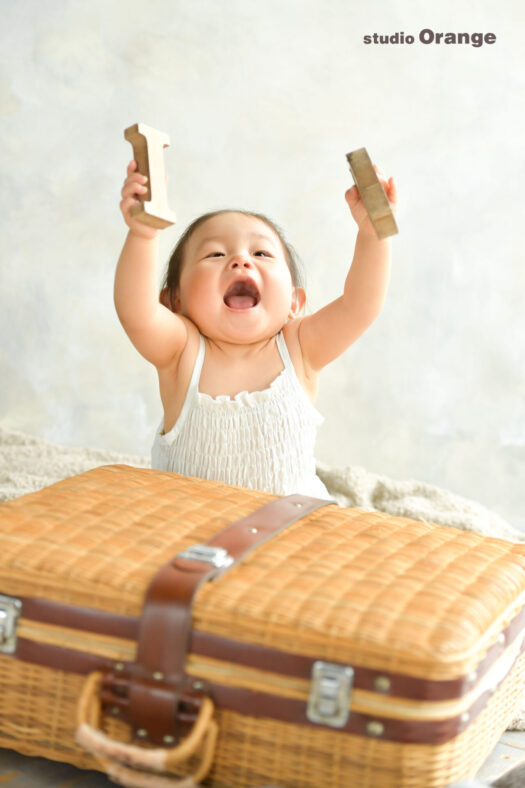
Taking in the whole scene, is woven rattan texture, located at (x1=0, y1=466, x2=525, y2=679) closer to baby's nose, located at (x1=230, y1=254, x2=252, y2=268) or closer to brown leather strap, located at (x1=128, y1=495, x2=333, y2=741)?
brown leather strap, located at (x1=128, y1=495, x2=333, y2=741)

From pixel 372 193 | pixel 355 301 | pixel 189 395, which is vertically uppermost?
pixel 372 193

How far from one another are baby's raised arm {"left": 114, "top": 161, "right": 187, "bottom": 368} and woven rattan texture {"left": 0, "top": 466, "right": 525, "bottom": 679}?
27cm

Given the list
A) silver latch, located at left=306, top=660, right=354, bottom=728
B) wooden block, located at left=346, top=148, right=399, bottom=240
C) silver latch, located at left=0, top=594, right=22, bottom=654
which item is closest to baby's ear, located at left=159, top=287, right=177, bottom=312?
wooden block, located at left=346, top=148, right=399, bottom=240

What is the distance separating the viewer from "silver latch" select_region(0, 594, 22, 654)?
0.90 m

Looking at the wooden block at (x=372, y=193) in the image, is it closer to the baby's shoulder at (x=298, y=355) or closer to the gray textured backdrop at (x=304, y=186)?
the baby's shoulder at (x=298, y=355)

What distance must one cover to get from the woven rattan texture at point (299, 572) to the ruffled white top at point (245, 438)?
0.79 ft

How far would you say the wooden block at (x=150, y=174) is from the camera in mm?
1160

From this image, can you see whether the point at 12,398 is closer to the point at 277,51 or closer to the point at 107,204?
the point at 107,204

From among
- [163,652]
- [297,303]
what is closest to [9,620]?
[163,652]

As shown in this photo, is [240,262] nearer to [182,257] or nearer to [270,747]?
[182,257]

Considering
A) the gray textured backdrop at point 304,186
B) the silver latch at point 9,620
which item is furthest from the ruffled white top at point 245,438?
the gray textured backdrop at point 304,186

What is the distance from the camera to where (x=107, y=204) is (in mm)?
2480

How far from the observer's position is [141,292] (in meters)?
1.28

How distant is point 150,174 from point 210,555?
1.66 feet
